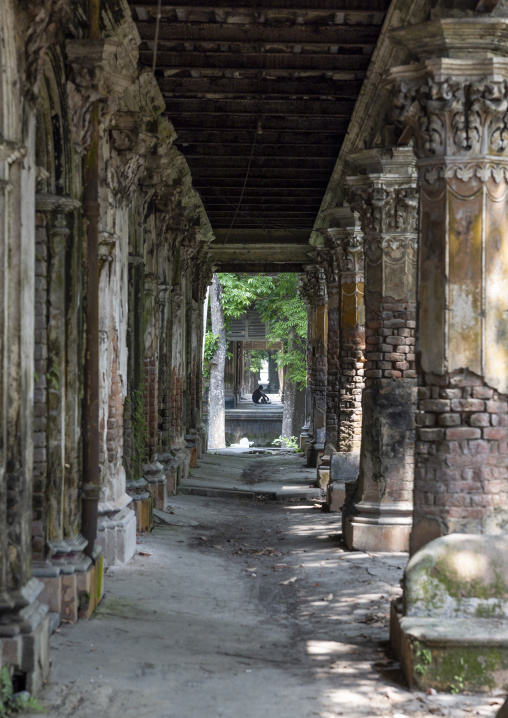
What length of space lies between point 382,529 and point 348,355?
458 cm

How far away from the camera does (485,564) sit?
588 centimetres

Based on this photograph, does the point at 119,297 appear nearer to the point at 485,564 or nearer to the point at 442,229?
the point at 442,229

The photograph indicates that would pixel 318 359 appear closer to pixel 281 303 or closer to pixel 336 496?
pixel 336 496

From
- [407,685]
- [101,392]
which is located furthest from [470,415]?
[101,392]

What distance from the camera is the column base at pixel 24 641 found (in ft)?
17.0

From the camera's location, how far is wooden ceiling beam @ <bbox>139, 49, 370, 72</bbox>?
33.4ft

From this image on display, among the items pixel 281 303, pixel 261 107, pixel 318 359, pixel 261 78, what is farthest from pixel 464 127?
pixel 281 303

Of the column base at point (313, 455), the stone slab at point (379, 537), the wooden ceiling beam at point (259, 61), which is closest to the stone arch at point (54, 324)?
the wooden ceiling beam at point (259, 61)

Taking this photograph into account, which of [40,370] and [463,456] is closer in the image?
[463,456]

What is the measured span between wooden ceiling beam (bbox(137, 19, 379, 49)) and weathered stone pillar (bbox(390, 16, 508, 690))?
123 inches

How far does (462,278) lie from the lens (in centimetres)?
637

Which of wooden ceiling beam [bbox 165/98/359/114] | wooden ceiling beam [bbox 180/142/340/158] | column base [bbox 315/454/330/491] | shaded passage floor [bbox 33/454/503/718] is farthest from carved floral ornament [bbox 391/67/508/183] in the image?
column base [bbox 315/454/330/491]

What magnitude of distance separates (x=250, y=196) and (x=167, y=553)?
9589mm

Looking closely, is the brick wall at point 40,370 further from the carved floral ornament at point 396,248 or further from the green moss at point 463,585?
the carved floral ornament at point 396,248
